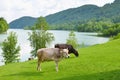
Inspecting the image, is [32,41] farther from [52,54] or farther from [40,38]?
[52,54]

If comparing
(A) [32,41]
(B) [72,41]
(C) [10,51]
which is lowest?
(B) [72,41]

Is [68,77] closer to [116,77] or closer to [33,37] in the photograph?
[116,77]

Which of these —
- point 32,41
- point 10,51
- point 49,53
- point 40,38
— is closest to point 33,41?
point 32,41

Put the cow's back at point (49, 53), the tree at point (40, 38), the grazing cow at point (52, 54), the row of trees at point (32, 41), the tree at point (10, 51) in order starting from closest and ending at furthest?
1. the grazing cow at point (52, 54)
2. the cow's back at point (49, 53)
3. the tree at point (10, 51)
4. the row of trees at point (32, 41)
5. the tree at point (40, 38)

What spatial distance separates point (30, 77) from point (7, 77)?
2.12 meters

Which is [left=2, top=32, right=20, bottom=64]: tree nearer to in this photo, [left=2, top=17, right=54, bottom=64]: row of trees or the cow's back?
[left=2, top=17, right=54, bottom=64]: row of trees

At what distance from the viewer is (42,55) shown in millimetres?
25484

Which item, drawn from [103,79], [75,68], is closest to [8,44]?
[75,68]

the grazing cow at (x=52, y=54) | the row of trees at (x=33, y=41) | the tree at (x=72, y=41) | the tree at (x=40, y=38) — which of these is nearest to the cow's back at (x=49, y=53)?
the grazing cow at (x=52, y=54)

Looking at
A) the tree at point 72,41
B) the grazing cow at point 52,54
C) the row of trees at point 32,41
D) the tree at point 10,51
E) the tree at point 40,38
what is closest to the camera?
the grazing cow at point 52,54

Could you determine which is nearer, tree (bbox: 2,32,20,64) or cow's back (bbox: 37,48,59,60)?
cow's back (bbox: 37,48,59,60)

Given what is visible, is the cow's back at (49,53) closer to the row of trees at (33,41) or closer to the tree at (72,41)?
Answer: the row of trees at (33,41)

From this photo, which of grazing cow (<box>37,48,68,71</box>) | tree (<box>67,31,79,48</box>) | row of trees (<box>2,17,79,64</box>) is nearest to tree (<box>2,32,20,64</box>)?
row of trees (<box>2,17,79,64</box>)

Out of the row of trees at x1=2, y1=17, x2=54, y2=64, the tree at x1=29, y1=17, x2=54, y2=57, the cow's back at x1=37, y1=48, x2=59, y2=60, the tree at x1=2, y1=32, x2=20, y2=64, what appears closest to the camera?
the cow's back at x1=37, y1=48, x2=59, y2=60
